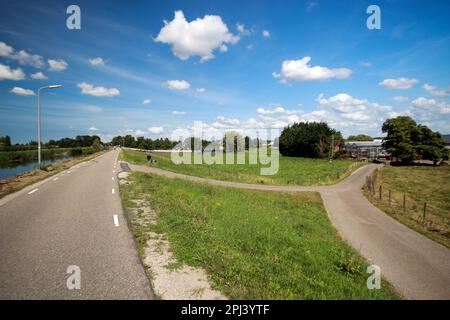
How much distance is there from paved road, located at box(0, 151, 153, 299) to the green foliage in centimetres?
7743

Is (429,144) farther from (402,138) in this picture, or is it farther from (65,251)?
(65,251)

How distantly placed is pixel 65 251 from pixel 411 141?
83990 millimetres

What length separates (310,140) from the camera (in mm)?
92188

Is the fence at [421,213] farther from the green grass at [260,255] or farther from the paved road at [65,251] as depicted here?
the paved road at [65,251]

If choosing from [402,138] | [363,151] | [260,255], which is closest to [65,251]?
Result: [260,255]

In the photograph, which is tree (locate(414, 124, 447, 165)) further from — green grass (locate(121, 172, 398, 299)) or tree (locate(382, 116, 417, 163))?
green grass (locate(121, 172, 398, 299))

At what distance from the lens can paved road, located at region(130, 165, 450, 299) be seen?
24.7 ft

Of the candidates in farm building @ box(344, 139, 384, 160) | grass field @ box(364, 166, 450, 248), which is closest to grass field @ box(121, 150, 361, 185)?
grass field @ box(364, 166, 450, 248)

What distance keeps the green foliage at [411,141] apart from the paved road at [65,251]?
77432mm

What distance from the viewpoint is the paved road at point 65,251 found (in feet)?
16.3

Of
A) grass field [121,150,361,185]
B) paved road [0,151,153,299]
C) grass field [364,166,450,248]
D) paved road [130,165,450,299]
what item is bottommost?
grass field [364,166,450,248]

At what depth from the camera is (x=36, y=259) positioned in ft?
20.4
